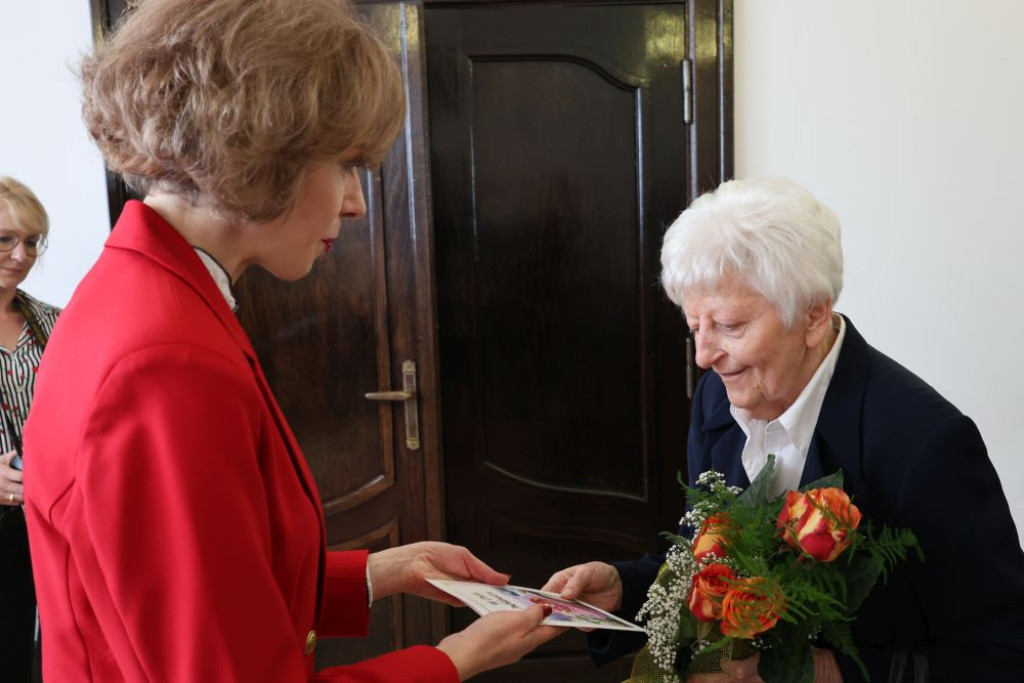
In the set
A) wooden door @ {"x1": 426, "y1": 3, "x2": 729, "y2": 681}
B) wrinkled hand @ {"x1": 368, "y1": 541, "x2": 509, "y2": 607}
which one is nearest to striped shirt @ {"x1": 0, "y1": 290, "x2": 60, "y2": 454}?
wooden door @ {"x1": 426, "y1": 3, "x2": 729, "y2": 681}

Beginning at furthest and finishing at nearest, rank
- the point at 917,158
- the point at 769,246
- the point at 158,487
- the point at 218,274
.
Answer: the point at 917,158 → the point at 769,246 → the point at 218,274 → the point at 158,487

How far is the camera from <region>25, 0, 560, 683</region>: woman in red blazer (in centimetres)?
93

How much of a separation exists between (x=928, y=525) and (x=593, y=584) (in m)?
0.61

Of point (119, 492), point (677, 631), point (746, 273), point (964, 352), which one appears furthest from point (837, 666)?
point (964, 352)

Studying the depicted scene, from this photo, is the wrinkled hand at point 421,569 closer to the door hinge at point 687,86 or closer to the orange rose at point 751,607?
the orange rose at point 751,607

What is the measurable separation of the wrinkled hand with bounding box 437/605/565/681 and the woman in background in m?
1.61

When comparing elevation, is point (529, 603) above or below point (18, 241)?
below

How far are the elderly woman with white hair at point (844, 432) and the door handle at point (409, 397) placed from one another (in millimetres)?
1584

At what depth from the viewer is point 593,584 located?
1.80 m

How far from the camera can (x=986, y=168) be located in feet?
10.1

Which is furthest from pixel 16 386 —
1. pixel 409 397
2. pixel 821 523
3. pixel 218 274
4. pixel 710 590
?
pixel 821 523

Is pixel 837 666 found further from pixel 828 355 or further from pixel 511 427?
pixel 511 427

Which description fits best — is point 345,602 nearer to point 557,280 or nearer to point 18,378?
point 18,378

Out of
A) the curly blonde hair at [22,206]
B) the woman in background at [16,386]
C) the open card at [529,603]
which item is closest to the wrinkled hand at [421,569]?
the open card at [529,603]
